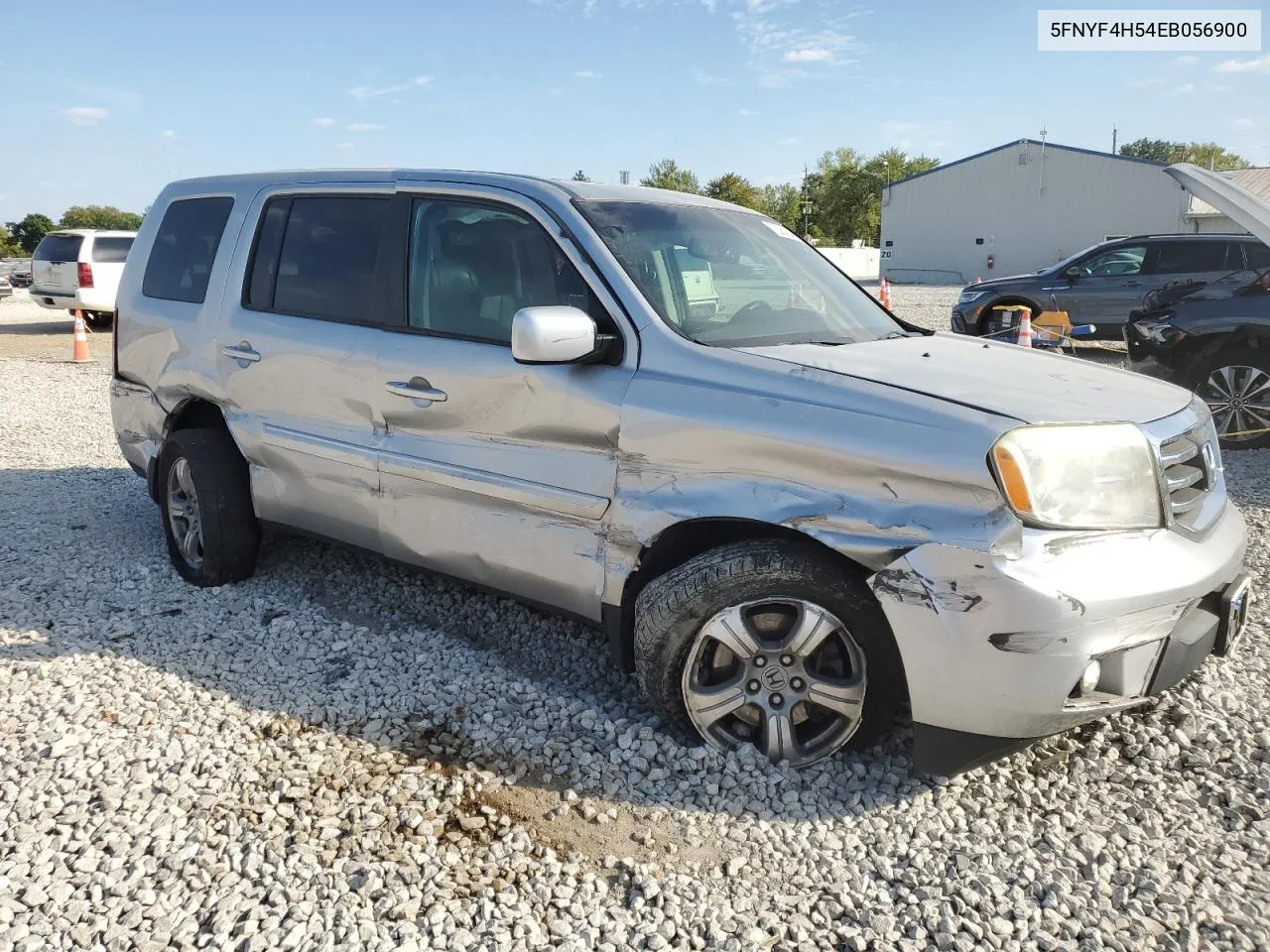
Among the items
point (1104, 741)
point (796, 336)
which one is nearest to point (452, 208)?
point (796, 336)

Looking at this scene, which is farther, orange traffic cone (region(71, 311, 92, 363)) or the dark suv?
orange traffic cone (region(71, 311, 92, 363))

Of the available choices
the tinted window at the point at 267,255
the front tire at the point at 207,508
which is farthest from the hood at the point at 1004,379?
the front tire at the point at 207,508

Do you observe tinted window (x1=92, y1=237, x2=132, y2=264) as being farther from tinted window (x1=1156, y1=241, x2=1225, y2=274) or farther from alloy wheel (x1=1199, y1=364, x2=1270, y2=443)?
alloy wheel (x1=1199, y1=364, x2=1270, y2=443)

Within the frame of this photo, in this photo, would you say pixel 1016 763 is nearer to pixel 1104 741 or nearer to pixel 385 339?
pixel 1104 741

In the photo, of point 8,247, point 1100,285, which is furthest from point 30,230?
point 1100,285

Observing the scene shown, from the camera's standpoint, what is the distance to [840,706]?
3.00 meters

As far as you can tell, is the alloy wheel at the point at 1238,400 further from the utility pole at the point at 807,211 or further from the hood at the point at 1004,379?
the utility pole at the point at 807,211

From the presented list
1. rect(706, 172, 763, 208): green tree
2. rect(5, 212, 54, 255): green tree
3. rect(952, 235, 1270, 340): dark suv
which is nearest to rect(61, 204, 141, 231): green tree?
rect(5, 212, 54, 255): green tree

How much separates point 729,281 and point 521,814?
1.96 m

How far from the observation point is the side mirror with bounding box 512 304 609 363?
306cm

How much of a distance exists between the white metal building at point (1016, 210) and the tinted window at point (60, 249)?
35.2 m

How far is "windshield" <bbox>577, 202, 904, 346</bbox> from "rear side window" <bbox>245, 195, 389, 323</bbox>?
1010mm

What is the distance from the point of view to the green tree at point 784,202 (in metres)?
83.0

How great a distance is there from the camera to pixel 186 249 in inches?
191
